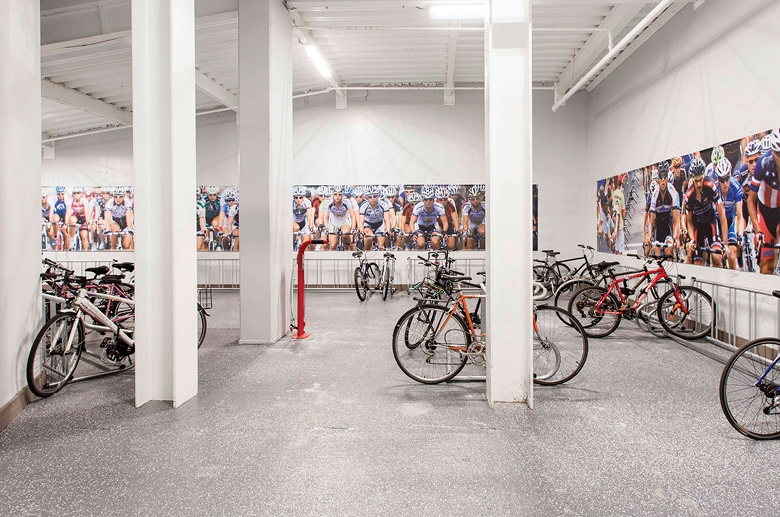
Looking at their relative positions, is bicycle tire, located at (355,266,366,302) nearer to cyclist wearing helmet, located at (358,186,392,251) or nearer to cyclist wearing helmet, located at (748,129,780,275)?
cyclist wearing helmet, located at (358,186,392,251)

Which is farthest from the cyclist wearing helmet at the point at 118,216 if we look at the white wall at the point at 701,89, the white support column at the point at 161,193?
the white wall at the point at 701,89

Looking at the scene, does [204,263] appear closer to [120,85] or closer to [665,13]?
[120,85]

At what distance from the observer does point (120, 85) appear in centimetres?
875

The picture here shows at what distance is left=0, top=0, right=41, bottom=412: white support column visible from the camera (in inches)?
Answer: 131

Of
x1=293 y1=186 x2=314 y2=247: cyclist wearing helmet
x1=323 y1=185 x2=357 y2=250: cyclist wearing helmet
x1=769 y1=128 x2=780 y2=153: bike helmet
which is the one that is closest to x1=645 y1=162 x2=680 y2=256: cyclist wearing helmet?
x1=769 y1=128 x2=780 y2=153: bike helmet

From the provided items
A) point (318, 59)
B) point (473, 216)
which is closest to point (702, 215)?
point (473, 216)

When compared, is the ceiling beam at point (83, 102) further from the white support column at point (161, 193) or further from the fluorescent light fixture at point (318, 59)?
the white support column at point (161, 193)

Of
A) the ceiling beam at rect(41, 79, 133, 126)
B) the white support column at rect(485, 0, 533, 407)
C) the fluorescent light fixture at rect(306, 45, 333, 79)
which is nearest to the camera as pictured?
the white support column at rect(485, 0, 533, 407)

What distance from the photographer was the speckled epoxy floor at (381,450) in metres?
2.29

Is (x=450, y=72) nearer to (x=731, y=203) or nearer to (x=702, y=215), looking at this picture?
(x=702, y=215)

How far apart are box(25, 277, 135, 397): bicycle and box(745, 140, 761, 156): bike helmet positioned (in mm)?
6566

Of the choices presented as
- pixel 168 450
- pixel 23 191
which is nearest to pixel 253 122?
pixel 23 191

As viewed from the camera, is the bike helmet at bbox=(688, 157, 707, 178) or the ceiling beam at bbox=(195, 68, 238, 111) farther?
the ceiling beam at bbox=(195, 68, 238, 111)

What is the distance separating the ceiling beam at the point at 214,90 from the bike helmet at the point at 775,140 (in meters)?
8.60
